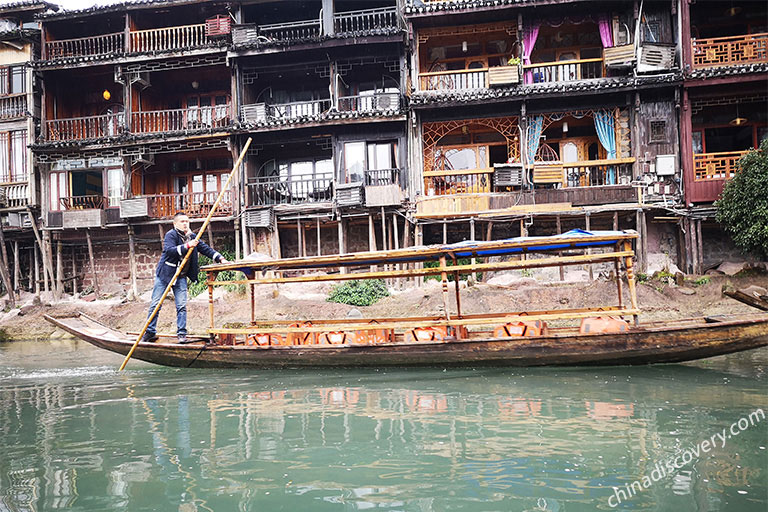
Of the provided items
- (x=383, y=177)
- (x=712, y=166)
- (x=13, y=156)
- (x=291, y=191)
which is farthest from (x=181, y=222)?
(x=712, y=166)

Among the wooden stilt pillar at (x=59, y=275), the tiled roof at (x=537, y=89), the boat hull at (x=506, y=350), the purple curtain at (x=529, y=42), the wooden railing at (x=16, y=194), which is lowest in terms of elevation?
the boat hull at (x=506, y=350)

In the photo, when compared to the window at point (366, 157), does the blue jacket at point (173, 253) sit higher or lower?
lower

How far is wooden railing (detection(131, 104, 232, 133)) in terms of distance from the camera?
1873 centimetres

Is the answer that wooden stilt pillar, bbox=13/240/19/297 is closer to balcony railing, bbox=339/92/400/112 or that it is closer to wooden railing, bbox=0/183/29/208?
wooden railing, bbox=0/183/29/208

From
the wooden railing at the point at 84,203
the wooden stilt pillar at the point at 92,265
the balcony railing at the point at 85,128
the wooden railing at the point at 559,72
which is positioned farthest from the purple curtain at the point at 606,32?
the wooden stilt pillar at the point at 92,265

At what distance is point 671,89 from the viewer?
1570 cm

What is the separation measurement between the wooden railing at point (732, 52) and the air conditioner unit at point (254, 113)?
1299 cm

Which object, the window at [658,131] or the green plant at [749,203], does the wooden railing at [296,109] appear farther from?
the green plant at [749,203]

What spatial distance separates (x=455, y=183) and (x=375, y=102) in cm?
362

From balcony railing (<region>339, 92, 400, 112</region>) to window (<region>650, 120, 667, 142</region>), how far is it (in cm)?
759

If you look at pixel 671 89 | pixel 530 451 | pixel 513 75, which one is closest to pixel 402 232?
pixel 513 75

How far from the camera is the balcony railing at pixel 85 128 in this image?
19062 millimetres

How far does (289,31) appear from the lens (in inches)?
731

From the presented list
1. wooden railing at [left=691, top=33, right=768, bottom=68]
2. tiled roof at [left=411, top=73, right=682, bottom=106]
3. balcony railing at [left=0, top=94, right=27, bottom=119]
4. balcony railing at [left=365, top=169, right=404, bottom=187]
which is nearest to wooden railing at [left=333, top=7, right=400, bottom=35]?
tiled roof at [left=411, top=73, right=682, bottom=106]
